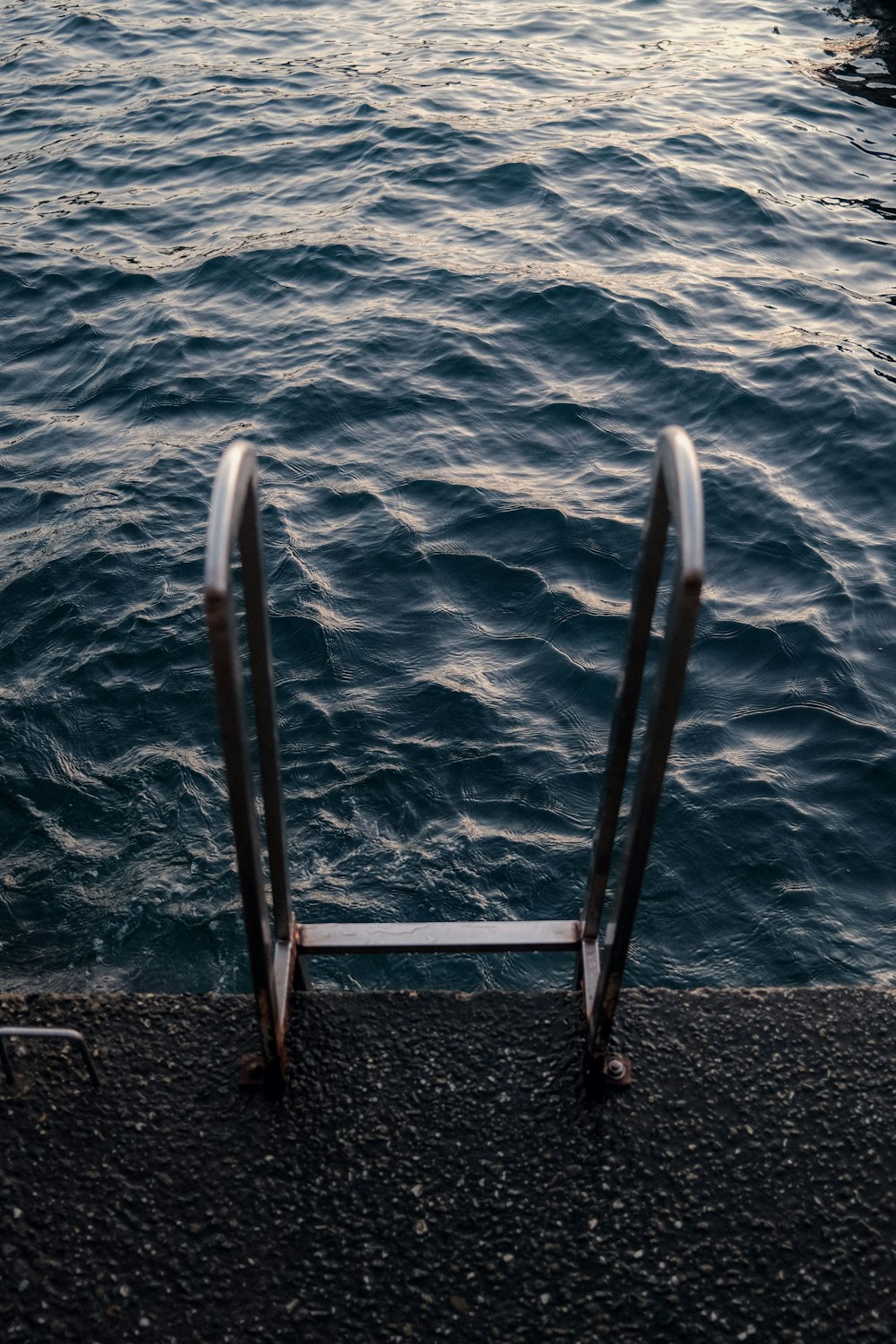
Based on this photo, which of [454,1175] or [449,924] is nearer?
[454,1175]

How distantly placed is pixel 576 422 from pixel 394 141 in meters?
6.20

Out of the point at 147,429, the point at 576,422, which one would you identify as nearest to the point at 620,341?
the point at 576,422

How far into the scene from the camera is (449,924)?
312 cm

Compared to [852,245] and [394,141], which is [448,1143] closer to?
[852,245]

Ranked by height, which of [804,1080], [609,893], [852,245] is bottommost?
[609,893]

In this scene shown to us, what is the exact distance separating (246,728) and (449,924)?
38.5 inches

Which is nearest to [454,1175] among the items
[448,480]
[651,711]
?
[651,711]

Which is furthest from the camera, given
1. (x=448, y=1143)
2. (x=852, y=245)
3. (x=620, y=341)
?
(x=852, y=245)

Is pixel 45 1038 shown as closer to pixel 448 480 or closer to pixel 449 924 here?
pixel 449 924

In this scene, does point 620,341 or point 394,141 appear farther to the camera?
point 394,141

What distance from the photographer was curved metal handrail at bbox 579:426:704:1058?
221 centimetres

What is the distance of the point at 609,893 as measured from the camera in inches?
221

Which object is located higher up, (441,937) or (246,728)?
(246,728)

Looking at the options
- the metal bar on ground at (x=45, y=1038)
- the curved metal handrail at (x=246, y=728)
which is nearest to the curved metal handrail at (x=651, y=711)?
the curved metal handrail at (x=246, y=728)
